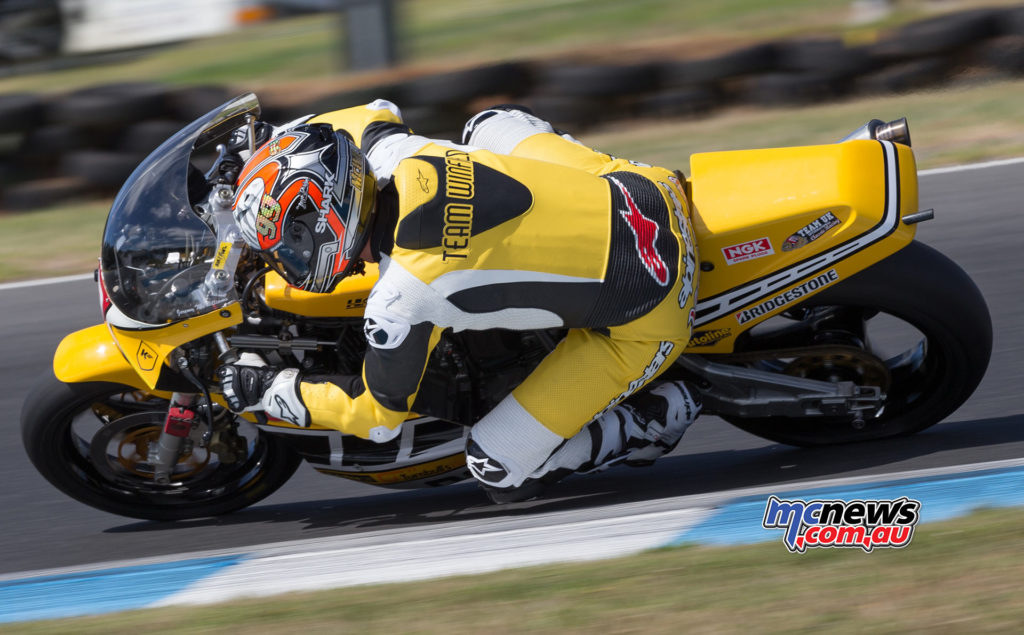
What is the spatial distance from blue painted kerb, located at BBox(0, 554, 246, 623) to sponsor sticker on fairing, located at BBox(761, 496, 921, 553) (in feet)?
5.80

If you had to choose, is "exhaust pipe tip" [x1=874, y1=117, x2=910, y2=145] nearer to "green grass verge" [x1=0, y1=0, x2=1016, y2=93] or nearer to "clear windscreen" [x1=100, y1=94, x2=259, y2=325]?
"clear windscreen" [x1=100, y1=94, x2=259, y2=325]

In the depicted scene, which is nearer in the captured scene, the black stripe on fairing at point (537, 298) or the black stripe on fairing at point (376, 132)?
the black stripe on fairing at point (537, 298)

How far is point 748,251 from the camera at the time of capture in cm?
380

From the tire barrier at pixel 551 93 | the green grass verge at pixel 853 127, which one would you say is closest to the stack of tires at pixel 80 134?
the tire barrier at pixel 551 93

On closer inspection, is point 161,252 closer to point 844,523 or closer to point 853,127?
point 844,523

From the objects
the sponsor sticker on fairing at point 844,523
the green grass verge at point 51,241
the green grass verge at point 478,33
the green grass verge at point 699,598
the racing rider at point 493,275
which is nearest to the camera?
the green grass verge at point 699,598

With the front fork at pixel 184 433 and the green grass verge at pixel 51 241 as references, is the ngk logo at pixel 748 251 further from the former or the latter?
the green grass verge at pixel 51 241

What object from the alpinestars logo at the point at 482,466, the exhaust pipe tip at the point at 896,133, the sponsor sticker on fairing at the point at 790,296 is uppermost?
the exhaust pipe tip at the point at 896,133

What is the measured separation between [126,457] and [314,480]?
80 centimetres

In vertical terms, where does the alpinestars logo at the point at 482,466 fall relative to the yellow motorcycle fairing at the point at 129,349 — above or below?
below

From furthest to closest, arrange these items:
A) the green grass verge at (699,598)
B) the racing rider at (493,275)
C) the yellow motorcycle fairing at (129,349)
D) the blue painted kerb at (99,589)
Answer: the yellow motorcycle fairing at (129,349) < the blue painted kerb at (99,589) < the racing rider at (493,275) < the green grass verge at (699,598)

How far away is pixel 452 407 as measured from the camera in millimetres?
3895

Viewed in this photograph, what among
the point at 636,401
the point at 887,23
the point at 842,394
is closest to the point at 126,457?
the point at 636,401

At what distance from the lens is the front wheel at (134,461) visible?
407 cm
